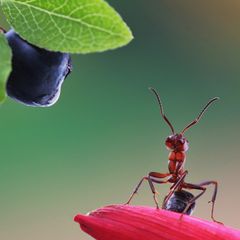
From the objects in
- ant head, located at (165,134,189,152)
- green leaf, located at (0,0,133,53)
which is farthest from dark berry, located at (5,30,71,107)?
ant head, located at (165,134,189,152)

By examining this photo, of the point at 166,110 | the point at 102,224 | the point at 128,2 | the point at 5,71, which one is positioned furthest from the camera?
the point at 128,2

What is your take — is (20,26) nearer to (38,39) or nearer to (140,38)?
(38,39)

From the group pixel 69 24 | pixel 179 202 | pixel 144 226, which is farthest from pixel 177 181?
pixel 69 24

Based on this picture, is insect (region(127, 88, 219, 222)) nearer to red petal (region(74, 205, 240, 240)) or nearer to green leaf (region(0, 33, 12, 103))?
red petal (region(74, 205, 240, 240))

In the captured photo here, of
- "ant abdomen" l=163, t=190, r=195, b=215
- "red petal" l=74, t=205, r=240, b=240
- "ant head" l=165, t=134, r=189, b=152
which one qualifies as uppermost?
"ant head" l=165, t=134, r=189, b=152

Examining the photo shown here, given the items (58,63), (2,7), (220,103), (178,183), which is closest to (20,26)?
(2,7)

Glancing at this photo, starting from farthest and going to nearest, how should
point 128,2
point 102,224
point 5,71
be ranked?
point 128,2
point 102,224
point 5,71
